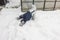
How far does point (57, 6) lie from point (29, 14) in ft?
1.03

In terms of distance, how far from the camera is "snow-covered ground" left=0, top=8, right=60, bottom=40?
0.79 metres

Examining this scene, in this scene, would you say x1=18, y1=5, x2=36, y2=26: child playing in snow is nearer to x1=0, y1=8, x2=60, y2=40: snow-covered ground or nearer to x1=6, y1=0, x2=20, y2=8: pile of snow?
x1=0, y1=8, x2=60, y2=40: snow-covered ground

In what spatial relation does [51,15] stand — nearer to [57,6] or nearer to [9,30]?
[57,6]

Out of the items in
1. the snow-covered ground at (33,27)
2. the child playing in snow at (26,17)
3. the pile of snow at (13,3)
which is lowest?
the snow-covered ground at (33,27)

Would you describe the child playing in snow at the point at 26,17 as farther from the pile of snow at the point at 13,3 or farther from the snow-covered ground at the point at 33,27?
the pile of snow at the point at 13,3

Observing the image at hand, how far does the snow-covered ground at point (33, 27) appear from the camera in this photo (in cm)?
79

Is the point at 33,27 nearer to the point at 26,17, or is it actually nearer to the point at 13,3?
the point at 26,17

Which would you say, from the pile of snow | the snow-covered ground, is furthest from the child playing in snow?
the pile of snow

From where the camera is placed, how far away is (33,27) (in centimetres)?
88

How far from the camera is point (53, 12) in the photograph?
1.04 m

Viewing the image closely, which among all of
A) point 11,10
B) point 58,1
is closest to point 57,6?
point 58,1

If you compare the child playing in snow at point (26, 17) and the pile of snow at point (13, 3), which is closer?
the child playing in snow at point (26, 17)

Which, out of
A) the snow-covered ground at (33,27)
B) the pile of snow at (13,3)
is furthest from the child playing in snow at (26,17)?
the pile of snow at (13,3)

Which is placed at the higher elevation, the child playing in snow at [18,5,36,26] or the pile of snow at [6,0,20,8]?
the pile of snow at [6,0,20,8]
